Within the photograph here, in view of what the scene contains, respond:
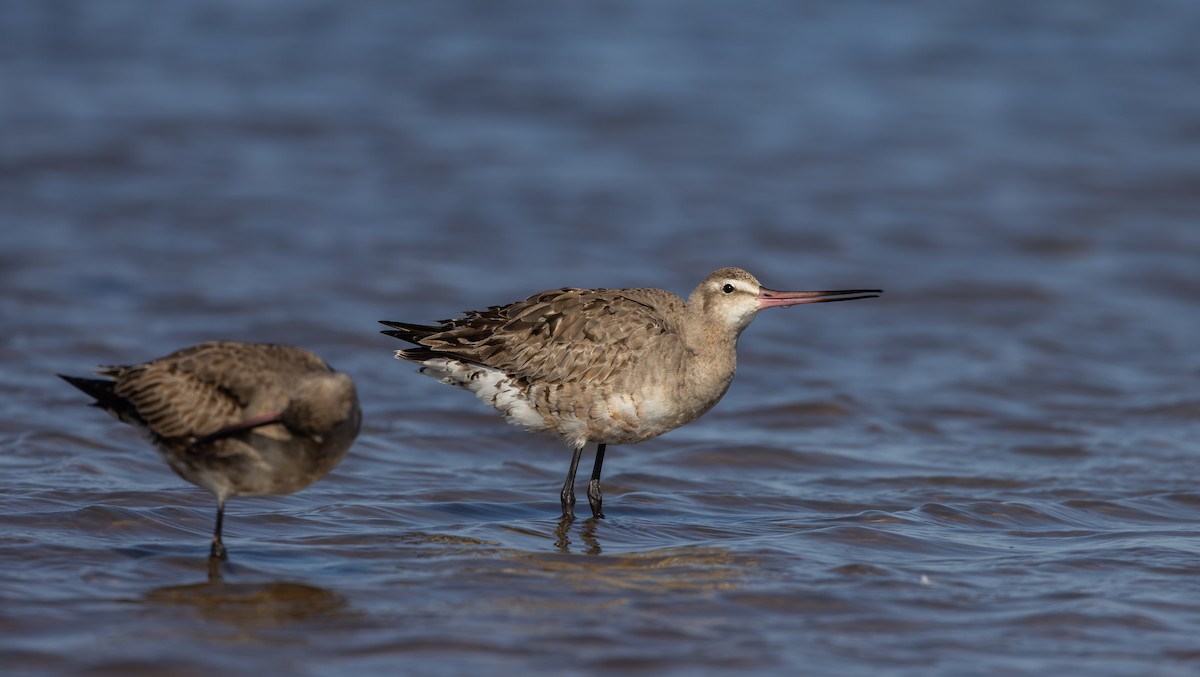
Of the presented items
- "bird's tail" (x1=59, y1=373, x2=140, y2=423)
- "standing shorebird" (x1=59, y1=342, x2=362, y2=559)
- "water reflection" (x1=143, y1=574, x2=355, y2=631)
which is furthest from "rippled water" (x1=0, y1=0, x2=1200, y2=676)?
"bird's tail" (x1=59, y1=373, x2=140, y2=423)

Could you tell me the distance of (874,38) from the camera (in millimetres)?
18641

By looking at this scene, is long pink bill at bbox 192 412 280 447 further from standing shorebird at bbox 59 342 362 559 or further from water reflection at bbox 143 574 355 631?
water reflection at bbox 143 574 355 631

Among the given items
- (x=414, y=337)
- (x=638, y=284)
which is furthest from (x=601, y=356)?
(x=638, y=284)

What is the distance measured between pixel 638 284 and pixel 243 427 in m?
5.92

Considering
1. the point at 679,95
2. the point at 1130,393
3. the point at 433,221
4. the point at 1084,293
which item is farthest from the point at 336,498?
the point at 679,95

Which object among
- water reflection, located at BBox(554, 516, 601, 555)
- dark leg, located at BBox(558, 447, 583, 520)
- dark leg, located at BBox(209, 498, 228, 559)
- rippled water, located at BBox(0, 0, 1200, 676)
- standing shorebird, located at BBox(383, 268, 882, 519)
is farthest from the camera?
dark leg, located at BBox(558, 447, 583, 520)

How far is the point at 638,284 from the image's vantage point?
36.5 feet

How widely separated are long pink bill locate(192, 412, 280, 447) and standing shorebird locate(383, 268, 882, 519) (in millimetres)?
1726

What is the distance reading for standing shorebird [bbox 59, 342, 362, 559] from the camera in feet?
18.0

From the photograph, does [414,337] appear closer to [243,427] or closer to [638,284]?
[243,427]

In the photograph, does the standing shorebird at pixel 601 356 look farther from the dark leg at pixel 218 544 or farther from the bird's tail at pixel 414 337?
the dark leg at pixel 218 544

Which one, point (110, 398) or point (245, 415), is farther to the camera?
point (110, 398)

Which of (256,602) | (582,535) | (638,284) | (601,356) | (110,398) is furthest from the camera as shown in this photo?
(638,284)

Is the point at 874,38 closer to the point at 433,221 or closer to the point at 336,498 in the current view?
the point at 433,221
